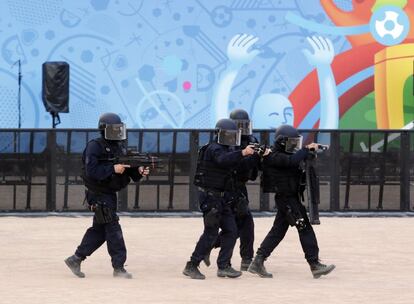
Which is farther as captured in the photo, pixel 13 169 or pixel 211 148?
pixel 13 169

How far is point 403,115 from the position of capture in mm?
34781

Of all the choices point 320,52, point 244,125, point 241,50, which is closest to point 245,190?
point 244,125

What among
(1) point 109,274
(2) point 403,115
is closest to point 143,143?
(1) point 109,274

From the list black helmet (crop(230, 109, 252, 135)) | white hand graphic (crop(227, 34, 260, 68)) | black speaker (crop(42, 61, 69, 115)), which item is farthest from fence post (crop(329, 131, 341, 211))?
white hand graphic (crop(227, 34, 260, 68))

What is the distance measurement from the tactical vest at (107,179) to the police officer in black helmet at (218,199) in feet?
2.70

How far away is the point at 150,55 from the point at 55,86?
12.1 ft

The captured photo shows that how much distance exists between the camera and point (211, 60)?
34.2 metres

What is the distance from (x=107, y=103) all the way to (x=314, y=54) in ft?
21.8

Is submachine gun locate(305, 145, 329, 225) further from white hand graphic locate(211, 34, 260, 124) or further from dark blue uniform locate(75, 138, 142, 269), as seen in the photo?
white hand graphic locate(211, 34, 260, 124)

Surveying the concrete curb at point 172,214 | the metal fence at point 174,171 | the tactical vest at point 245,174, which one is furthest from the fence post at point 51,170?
the tactical vest at point 245,174

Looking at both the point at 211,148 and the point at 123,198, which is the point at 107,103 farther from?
the point at 211,148

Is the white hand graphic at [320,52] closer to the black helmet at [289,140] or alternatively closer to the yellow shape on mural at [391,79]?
the yellow shape on mural at [391,79]

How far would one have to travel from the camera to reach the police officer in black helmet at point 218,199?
38.1 feet

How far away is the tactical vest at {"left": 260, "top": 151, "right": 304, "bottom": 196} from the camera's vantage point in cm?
1183
